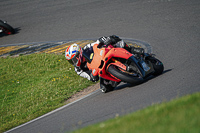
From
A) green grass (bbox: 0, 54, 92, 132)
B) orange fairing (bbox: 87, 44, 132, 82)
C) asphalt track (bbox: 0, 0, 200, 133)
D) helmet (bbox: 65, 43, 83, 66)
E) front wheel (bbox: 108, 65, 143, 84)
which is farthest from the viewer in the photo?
green grass (bbox: 0, 54, 92, 132)

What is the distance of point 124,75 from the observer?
6875 mm

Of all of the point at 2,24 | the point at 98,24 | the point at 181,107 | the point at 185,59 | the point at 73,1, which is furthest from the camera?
the point at 73,1

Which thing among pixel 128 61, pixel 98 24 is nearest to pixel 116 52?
pixel 128 61

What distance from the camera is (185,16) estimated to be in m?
12.0

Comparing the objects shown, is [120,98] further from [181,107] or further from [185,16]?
[185,16]

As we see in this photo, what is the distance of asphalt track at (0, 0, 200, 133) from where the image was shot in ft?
21.0

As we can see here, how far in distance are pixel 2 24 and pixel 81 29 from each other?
179 inches

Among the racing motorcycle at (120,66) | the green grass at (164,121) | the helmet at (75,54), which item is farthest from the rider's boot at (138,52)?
the green grass at (164,121)

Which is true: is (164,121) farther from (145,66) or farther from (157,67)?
(157,67)

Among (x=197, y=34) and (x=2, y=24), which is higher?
(x=2, y=24)

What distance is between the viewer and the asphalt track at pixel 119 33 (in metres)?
6.39

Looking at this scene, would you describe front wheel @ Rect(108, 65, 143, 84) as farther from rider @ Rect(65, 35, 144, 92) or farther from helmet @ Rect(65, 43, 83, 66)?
helmet @ Rect(65, 43, 83, 66)

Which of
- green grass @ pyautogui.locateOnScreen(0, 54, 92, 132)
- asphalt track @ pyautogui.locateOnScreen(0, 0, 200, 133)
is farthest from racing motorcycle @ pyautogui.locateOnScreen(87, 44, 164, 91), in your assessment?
green grass @ pyautogui.locateOnScreen(0, 54, 92, 132)

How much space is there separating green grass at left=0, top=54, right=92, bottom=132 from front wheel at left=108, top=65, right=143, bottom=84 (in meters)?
2.12
